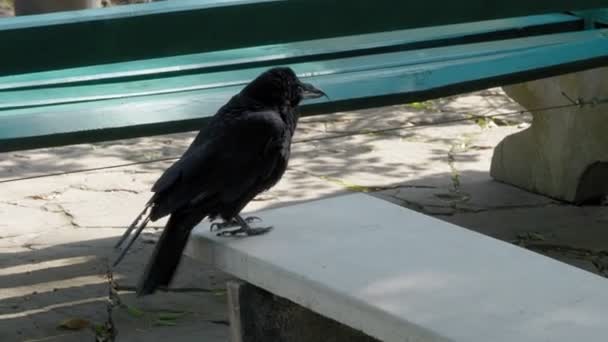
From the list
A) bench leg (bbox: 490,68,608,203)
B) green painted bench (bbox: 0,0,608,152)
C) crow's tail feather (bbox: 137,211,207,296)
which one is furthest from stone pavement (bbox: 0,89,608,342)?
crow's tail feather (bbox: 137,211,207,296)

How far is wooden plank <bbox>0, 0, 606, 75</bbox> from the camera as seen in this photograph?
341 cm

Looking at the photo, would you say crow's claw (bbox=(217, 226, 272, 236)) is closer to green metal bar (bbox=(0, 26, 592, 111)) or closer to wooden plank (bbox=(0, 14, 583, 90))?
green metal bar (bbox=(0, 26, 592, 111))

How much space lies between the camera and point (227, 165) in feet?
9.75

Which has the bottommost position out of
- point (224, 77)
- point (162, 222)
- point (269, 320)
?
point (162, 222)

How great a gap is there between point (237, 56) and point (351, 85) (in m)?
0.74

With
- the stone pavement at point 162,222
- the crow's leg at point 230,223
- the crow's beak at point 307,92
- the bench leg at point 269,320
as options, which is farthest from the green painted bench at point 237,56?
the bench leg at point 269,320

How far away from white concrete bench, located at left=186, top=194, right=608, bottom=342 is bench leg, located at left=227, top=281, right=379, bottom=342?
1.4 inches

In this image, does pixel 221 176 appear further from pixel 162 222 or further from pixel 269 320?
pixel 162 222

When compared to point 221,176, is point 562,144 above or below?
below

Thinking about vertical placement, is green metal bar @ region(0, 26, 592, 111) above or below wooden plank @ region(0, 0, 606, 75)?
below

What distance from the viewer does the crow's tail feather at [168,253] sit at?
2.91 meters

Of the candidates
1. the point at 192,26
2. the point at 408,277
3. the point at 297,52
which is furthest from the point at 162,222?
the point at 408,277

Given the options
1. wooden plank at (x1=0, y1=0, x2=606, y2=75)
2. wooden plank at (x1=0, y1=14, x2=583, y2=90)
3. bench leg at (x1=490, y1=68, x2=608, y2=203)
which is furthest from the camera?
bench leg at (x1=490, y1=68, x2=608, y2=203)

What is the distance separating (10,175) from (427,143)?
1.92 metres
